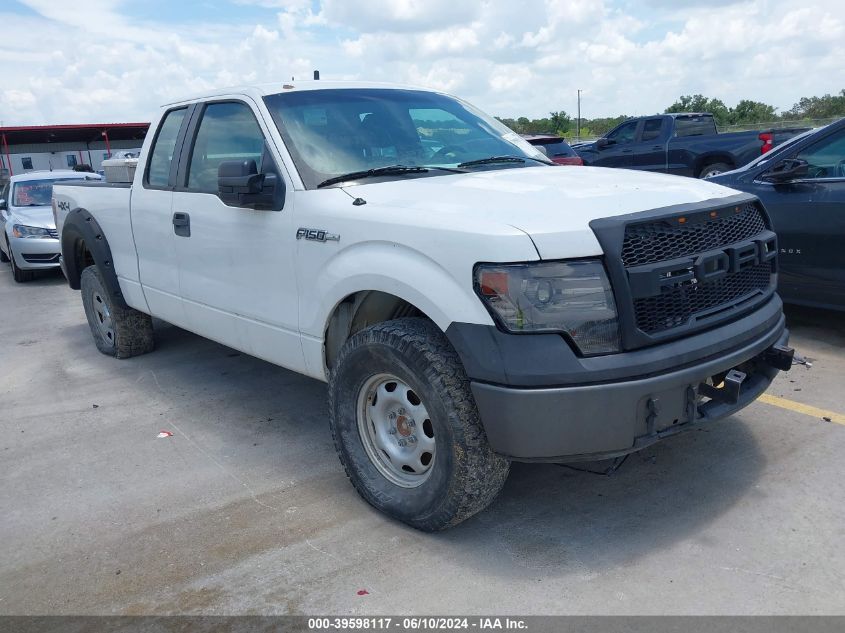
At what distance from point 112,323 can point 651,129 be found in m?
12.4

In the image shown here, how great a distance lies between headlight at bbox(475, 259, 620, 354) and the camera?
2.82 metres

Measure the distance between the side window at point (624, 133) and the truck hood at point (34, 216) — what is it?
36.7ft

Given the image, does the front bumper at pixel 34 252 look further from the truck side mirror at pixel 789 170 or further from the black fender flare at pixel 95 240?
the truck side mirror at pixel 789 170

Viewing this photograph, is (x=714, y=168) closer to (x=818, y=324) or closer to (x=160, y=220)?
(x=818, y=324)

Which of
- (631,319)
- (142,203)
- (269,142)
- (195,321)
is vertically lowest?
(195,321)

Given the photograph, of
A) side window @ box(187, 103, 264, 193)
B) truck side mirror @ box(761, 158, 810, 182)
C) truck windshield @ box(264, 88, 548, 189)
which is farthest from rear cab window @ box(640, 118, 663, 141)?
side window @ box(187, 103, 264, 193)

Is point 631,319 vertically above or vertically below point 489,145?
below

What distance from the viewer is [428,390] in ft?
9.97

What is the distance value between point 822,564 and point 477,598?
1333mm

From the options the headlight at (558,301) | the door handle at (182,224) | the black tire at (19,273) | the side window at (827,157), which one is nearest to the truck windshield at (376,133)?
the door handle at (182,224)

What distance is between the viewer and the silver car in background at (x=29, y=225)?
10.9m

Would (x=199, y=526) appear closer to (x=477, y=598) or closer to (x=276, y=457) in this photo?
(x=276, y=457)

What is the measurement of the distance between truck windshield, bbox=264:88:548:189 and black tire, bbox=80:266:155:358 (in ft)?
9.17

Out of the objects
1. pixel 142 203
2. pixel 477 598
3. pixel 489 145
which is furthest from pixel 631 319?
pixel 142 203
